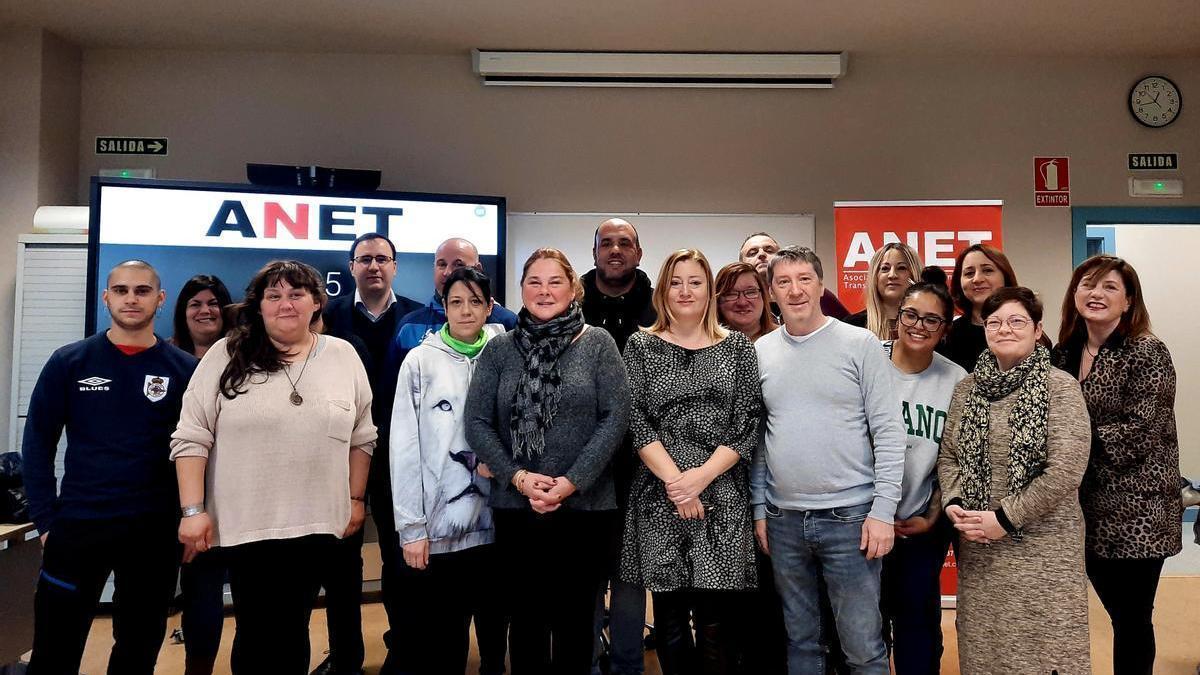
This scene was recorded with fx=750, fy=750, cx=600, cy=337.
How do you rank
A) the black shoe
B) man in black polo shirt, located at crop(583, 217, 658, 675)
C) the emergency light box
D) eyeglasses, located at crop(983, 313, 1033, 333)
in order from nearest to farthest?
eyeglasses, located at crop(983, 313, 1033, 333) < the black shoe < man in black polo shirt, located at crop(583, 217, 658, 675) < the emergency light box

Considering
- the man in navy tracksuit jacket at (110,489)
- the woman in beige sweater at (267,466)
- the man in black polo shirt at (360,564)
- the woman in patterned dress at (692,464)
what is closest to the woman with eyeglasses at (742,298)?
the woman in patterned dress at (692,464)

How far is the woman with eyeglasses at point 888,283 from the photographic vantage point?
2.62m

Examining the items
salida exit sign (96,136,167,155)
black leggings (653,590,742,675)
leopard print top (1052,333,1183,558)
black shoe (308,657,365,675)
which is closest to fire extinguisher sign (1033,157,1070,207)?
leopard print top (1052,333,1183,558)

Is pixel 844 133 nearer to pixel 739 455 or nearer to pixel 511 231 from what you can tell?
pixel 511 231

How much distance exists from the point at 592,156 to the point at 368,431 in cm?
301

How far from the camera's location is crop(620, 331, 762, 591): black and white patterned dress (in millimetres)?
2086

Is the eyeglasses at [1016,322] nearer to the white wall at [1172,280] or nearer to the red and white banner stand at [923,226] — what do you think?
the red and white banner stand at [923,226]

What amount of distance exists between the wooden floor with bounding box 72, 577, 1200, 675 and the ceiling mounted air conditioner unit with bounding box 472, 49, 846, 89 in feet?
10.6

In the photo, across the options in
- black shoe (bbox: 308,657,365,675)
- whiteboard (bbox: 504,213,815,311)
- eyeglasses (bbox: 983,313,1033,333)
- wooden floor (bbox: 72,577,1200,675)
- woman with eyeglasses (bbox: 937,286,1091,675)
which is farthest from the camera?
whiteboard (bbox: 504,213,815,311)

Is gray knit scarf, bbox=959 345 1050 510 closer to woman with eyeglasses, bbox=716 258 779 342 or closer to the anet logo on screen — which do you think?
woman with eyeglasses, bbox=716 258 779 342

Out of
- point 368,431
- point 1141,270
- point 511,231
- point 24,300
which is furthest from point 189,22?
point 1141,270

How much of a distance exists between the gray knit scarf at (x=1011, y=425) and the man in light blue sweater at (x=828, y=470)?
0.21 m

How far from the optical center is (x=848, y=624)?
2096 mm

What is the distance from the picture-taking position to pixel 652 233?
15.8 feet
